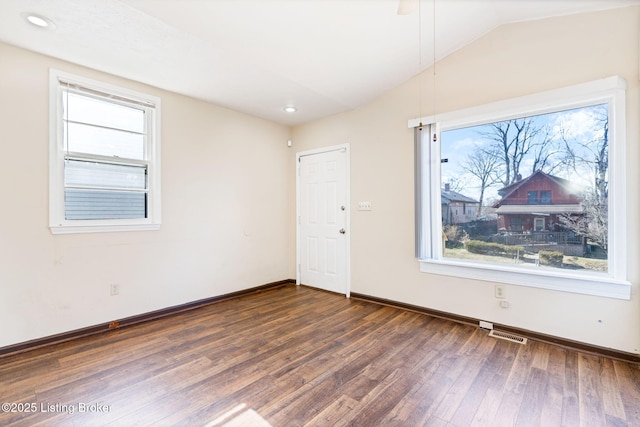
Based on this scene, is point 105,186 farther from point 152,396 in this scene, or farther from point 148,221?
point 152,396

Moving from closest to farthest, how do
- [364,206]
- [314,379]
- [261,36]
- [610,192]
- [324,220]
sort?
[314,379], [610,192], [261,36], [364,206], [324,220]

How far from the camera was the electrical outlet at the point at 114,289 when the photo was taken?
9.89 feet

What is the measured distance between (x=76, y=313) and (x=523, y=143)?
4.64 metres

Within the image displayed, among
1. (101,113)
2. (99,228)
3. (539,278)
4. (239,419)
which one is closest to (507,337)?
(539,278)

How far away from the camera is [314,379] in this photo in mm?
Answer: 2125

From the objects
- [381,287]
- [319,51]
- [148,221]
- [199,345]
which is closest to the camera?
[199,345]

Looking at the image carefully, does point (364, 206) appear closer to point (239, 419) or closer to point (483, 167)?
point (483, 167)

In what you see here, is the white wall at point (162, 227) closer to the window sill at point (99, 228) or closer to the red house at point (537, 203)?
the window sill at point (99, 228)

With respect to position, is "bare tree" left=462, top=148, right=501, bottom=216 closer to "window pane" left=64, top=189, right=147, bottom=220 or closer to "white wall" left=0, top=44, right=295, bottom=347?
"white wall" left=0, top=44, right=295, bottom=347

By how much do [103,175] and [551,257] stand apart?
4.50 meters

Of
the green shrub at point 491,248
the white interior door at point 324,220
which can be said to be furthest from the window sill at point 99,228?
the green shrub at point 491,248

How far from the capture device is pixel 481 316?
3.05m

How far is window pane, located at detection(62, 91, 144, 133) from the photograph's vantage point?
9.23 feet

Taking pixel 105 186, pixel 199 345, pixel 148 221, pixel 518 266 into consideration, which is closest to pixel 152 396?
pixel 199 345
